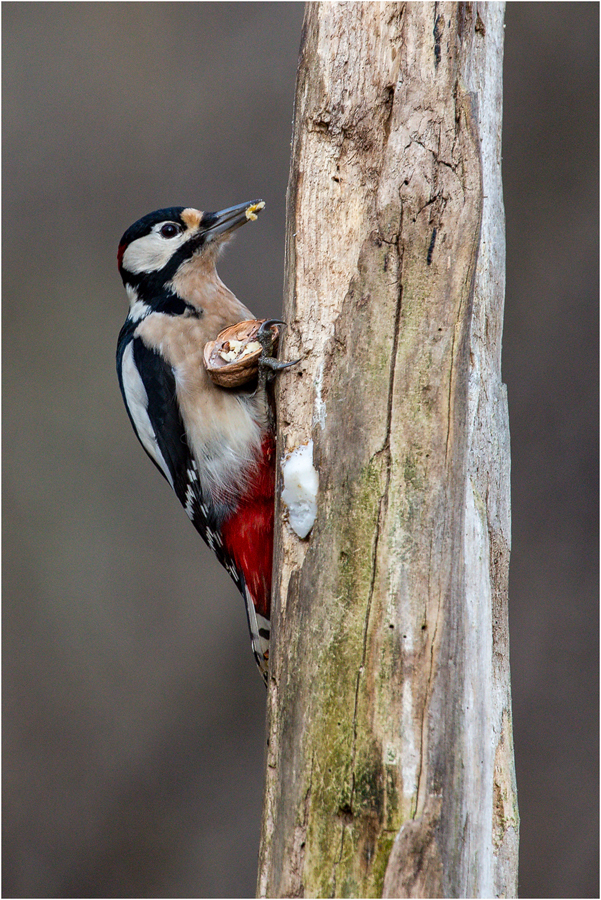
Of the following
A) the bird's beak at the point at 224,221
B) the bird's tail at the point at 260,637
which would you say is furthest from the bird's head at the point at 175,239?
the bird's tail at the point at 260,637

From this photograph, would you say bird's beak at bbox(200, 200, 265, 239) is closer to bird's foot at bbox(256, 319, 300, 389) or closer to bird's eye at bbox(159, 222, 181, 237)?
bird's eye at bbox(159, 222, 181, 237)

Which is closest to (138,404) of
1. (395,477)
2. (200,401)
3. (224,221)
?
(200,401)

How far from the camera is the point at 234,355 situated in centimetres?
196

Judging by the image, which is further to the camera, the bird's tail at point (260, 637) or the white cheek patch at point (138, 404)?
the white cheek patch at point (138, 404)

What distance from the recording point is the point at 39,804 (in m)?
3.97

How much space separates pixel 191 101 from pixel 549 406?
2.47m

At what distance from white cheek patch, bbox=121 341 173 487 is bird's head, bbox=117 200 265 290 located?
0.24 metres

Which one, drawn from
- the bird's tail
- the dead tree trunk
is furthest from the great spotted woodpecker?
the dead tree trunk

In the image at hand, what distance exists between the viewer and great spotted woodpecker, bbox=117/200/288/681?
2033mm

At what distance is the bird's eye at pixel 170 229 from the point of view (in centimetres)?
234

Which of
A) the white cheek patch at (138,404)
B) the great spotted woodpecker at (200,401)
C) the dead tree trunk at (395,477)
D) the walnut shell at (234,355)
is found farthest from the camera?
the white cheek patch at (138,404)

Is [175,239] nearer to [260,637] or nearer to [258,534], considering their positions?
[258,534]

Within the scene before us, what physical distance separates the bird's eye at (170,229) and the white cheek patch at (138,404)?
34 centimetres

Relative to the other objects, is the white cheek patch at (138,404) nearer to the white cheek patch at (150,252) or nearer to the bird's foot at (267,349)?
the white cheek patch at (150,252)
